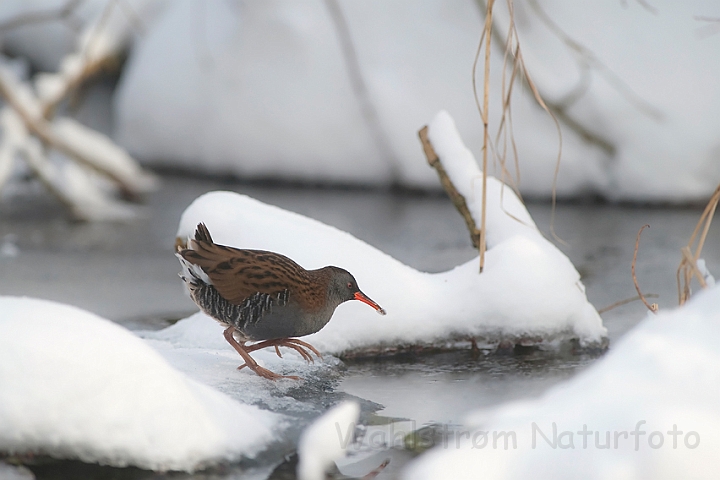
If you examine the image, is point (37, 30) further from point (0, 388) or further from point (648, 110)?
point (0, 388)

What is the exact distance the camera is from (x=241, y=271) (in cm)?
327

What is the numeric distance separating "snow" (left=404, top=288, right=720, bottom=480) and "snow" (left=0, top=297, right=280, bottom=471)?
2.54ft

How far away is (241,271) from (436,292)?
1035 millimetres

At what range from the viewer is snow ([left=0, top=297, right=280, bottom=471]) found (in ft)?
7.97

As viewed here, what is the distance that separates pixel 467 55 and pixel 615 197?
1796 mm

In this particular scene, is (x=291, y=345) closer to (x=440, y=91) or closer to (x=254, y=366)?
(x=254, y=366)

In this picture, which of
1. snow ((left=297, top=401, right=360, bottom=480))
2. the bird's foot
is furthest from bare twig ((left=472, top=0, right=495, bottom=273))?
snow ((left=297, top=401, right=360, bottom=480))

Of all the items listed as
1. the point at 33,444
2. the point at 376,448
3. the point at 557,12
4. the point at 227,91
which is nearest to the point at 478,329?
the point at 376,448

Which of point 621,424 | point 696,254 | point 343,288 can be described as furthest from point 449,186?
point 621,424

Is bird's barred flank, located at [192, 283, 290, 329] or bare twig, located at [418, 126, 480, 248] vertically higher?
bare twig, located at [418, 126, 480, 248]

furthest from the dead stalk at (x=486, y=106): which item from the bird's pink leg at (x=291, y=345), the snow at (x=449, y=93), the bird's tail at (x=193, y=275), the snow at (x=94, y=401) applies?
the snow at (x=449, y=93)

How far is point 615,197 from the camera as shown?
7.53m

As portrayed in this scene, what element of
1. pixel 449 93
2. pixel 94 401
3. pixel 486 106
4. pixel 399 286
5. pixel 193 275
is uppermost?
pixel 449 93

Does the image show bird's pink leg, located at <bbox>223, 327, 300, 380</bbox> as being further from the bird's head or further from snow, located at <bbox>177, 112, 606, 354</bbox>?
Result: snow, located at <bbox>177, 112, 606, 354</bbox>
